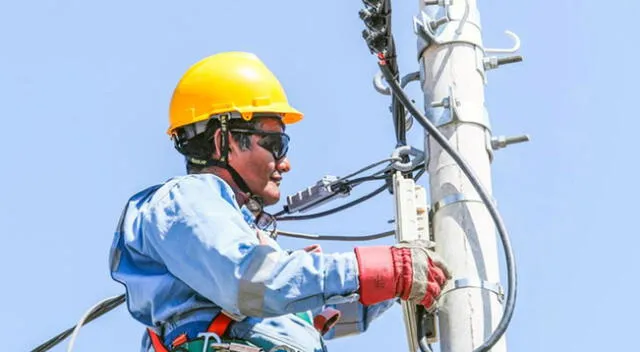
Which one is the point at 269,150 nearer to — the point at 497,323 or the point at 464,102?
the point at 464,102

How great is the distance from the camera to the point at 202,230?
5.93m

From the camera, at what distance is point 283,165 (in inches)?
273

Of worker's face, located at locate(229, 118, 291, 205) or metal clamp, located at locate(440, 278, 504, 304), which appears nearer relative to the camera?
metal clamp, located at locate(440, 278, 504, 304)

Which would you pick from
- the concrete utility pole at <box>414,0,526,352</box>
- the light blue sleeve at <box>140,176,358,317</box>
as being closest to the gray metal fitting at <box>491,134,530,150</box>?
the concrete utility pole at <box>414,0,526,352</box>

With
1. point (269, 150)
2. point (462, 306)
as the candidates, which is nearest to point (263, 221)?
point (269, 150)

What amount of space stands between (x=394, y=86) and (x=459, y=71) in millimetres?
292

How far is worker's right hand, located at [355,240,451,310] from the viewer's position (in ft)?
19.1

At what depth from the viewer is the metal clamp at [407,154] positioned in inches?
263

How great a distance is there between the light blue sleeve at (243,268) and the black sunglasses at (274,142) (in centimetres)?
90

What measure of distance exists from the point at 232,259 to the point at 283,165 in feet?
3.86

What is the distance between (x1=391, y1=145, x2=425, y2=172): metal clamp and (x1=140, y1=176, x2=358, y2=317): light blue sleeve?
931mm

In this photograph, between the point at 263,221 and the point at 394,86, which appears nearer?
the point at 394,86

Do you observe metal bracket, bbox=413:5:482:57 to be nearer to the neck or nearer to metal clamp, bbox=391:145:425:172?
metal clamp, bbox=391:145:425:172

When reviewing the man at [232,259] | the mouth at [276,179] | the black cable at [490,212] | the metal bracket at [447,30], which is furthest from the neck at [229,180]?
the metal bracket at [447,30]
